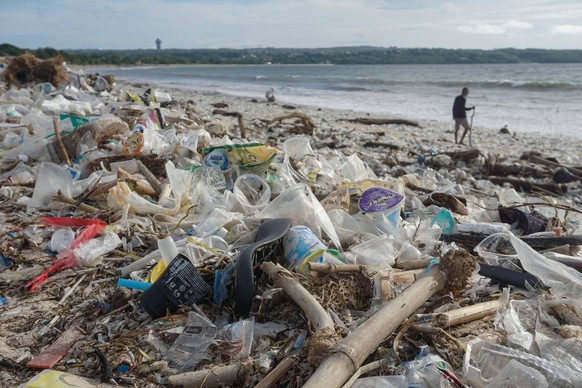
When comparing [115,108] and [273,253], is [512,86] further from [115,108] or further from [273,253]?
[273,253]

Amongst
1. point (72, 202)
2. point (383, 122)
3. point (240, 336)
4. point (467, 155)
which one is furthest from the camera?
point (383, 122)

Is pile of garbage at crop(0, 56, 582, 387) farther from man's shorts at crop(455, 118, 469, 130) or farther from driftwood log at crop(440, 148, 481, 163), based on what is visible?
man's shorts at crop(455, 118, 469, 130)

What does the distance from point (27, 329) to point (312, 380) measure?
61.3 inches

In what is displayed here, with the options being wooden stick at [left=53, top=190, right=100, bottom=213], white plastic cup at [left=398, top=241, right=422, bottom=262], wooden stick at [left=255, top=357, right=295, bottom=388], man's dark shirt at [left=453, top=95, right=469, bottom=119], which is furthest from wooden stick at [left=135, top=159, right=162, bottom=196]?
man's dark shirt at [left=453, top=95, right=469, bottom=119]

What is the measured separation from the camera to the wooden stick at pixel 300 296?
212 cm

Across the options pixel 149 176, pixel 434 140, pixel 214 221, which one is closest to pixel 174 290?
pixel 214 221

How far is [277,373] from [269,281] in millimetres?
731

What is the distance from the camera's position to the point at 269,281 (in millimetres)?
2607

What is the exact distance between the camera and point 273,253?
279cm

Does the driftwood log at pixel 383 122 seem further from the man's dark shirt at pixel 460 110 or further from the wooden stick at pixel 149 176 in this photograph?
the wooden stick at pixel 149 176

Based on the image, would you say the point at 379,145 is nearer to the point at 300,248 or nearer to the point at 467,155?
the point at 467,155

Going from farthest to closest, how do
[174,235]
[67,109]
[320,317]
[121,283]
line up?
[67,109] < [174,235] < [121,283] < [320,317]

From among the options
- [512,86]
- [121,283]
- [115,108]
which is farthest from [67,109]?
[512,86]

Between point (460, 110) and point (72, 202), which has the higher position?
point (460, 110)
